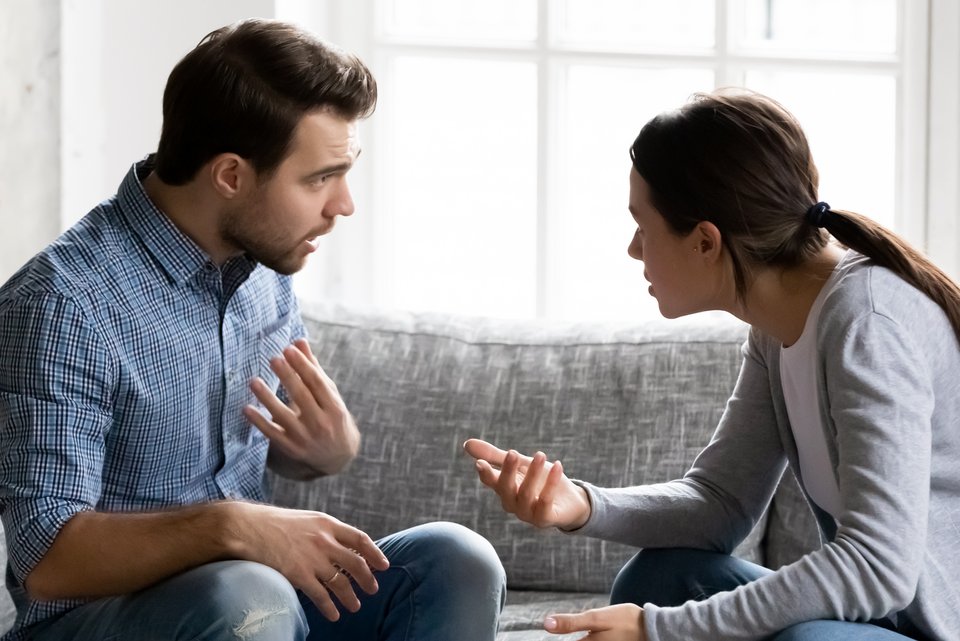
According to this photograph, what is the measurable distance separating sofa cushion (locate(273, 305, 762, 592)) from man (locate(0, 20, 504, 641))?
9.7 inches

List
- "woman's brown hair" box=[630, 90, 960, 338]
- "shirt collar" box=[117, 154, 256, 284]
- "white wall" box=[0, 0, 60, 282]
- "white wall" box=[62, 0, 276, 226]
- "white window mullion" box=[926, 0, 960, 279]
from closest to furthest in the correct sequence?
"woman's brown hair" box=[630, 90, 960, 338] < "shirt collar" box=[117, 154, 256, 284] < "white wall" box=[0, 0, 60, 282] < "white wall" box=[62, 0, 276, 226] < "white window mullion" box=[926, 0, 960, 279]

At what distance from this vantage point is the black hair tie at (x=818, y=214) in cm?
138

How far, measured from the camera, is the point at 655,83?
2.62 m

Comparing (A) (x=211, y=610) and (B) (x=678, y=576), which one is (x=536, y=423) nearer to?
(B) (x=678, y=576)

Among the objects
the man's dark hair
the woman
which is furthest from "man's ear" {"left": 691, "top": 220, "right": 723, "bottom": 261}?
the man's dark hair

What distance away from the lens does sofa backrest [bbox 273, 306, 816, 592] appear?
1.99 metres

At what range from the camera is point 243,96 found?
1.60m

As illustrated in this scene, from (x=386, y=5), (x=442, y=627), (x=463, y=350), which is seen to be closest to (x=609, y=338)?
(x=463, y=350)

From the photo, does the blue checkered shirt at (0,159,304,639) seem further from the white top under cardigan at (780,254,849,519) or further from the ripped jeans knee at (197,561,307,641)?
the white top under cardigan at (780,254,849,519)

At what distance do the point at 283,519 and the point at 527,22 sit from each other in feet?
4.89

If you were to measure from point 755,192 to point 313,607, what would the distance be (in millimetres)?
774

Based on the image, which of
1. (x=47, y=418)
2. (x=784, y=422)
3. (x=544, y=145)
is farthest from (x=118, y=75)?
(x=784, y=422)

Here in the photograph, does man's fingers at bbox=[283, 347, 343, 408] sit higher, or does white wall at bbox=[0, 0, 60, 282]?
white wall at bbox=[0, 0, 60, 282]

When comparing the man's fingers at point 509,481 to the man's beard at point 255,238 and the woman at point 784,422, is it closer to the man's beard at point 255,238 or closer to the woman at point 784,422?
the woman at point 784,422
